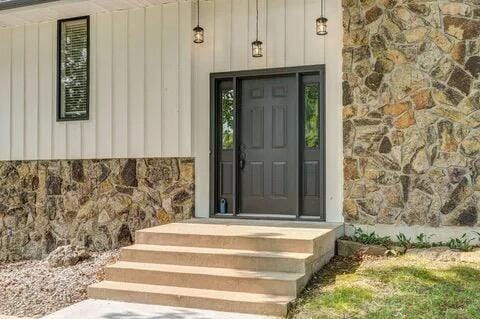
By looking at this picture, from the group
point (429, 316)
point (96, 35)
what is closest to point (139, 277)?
point (429, 316)

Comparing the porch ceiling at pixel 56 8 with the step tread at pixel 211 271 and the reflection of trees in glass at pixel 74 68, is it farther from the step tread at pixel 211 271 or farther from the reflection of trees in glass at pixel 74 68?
the step tread at pixel 211 271

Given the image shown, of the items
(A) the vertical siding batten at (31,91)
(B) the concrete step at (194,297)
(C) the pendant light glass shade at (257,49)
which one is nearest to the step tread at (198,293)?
(B) the concrete step at (194,297)

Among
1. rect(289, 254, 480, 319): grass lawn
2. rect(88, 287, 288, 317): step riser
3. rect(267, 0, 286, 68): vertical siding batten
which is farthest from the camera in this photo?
rect(267, 0, 286, 68): vertical siding batten

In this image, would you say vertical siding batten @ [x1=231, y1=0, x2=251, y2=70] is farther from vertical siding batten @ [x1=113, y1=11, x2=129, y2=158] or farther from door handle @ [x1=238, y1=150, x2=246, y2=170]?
vertical siding batten @ [x1=113, y1=11, x2=129, y2=158]

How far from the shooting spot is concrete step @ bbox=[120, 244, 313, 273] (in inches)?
191

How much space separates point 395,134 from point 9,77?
640 cm

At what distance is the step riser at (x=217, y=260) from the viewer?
4848 millimetres

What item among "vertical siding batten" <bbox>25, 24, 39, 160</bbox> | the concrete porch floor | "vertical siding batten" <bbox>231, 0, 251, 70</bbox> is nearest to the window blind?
"vertical siding batten" <bbox>25, 24, 39, 160</bbox>

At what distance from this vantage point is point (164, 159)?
24.0 ft

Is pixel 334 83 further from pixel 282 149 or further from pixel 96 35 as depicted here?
pixel 96 35

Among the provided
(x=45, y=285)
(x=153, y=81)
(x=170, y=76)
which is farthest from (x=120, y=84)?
(x=45, y=285)

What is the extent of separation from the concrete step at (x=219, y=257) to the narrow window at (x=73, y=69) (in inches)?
128

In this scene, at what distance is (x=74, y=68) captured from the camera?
7.98 m

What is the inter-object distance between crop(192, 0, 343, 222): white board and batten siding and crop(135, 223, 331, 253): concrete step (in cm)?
115
